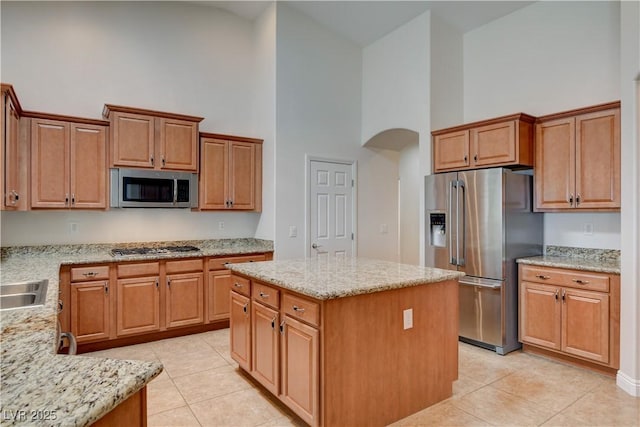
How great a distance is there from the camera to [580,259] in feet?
11.9

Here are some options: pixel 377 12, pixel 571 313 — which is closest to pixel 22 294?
pixel 571 313

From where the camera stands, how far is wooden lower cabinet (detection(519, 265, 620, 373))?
304cm

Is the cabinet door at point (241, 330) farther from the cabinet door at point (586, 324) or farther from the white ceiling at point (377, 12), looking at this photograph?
the white ceiling at point (377, 12)

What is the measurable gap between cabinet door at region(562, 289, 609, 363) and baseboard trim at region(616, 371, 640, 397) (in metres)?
0.17

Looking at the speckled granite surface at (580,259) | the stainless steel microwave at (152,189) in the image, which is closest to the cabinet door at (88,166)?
the stainless steel microwave at (152,189)

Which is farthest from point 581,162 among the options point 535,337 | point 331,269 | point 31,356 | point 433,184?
point 31,356

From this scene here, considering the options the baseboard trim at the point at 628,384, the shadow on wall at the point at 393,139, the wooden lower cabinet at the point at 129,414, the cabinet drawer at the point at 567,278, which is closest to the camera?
the wooden lower cabinet at the point at 129,414

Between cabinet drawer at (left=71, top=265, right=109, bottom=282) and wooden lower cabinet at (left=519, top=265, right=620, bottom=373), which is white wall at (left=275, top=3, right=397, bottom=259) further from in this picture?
wooden lower cabinet at (left=519, top=265, right=620, bottom=373)

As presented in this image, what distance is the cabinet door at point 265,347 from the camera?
8.21 ft

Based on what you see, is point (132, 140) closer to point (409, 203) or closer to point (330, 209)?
point (330, 209)

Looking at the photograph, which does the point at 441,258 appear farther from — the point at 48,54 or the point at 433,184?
the point at 48,54

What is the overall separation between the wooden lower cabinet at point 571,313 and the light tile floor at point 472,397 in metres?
0.18

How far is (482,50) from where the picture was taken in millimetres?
4660

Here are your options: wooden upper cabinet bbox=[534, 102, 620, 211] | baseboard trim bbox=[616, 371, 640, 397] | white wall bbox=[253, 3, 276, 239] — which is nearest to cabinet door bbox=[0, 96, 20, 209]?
white wall bbox=[253, 3, 276, 239]
